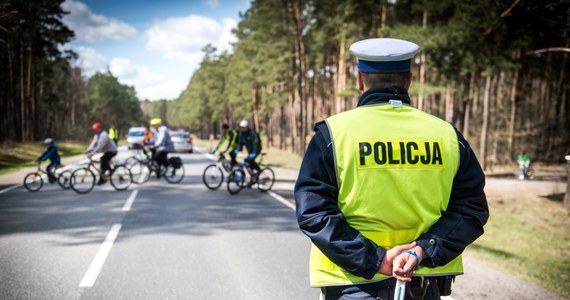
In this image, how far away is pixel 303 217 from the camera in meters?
1.89

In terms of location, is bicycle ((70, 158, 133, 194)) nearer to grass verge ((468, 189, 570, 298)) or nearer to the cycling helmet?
the cycling helmet

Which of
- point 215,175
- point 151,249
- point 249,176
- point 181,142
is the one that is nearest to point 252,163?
point 249,176

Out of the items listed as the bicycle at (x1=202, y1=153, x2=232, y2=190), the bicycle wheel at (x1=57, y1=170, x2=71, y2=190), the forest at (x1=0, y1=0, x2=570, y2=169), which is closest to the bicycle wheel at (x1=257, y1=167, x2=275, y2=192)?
the bicycle at (x1=202, y1=153, x2=232, y2=190)

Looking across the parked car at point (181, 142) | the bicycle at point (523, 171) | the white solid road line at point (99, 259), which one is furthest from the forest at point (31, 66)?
the bicycle at point (523, 171)

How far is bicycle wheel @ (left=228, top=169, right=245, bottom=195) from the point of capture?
12.3 m

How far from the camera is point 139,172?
1470cm

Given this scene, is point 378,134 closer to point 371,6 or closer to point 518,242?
point 518,242

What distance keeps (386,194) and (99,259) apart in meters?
5.22

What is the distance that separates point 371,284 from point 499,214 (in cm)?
1160

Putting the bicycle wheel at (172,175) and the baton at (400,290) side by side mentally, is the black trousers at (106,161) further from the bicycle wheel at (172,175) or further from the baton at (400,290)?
the baton at (400,290)

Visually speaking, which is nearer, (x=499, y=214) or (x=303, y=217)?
(x=303, y=217)

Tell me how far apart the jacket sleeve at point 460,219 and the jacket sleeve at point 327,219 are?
10.1 inches

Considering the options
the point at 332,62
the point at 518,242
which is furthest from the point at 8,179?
the point at 332,62

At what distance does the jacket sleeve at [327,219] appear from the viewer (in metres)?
1.82
